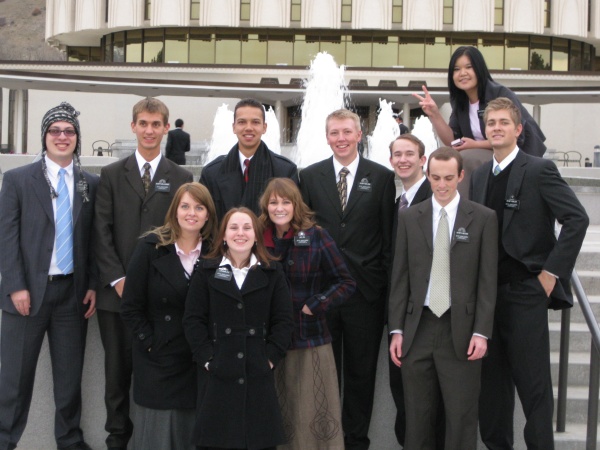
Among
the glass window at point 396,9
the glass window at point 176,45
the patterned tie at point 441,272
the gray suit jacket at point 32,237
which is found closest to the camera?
the patterned tie at point 441,272

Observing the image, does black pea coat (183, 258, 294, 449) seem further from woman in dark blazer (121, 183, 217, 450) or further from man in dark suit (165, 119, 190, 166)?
man in dark suit (165, 119, 190, 166)

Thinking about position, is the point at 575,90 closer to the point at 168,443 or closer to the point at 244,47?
the point at 244,47

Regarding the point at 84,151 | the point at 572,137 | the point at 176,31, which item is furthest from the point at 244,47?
the point at 572,137

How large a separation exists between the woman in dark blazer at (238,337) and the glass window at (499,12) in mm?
45942

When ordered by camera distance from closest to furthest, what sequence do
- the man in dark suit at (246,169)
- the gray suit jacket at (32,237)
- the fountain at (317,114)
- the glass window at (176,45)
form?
1. the gray suit jacket at (32,237)
2. the man in dark suit at (246,169)
3. the fountain at (317,114)
4. the glass window at (176,45)

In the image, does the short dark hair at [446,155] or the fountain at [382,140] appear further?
the fountain at [382,140]

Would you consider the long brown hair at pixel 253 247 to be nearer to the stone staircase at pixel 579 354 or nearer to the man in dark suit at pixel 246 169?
the man in dark suit at pixel 246 169

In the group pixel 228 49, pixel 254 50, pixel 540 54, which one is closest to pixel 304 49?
pixel 254 50

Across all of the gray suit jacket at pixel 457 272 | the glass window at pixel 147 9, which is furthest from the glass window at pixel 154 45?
the gray suit jacket at pixel 457 272

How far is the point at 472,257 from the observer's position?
199 inches

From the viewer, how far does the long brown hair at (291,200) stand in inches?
203

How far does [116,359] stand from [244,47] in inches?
1707

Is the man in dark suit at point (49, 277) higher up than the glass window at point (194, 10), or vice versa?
the glass window at point (194, 10)

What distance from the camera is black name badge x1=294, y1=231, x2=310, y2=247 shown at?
203 inches
